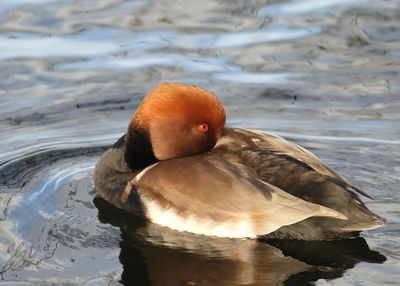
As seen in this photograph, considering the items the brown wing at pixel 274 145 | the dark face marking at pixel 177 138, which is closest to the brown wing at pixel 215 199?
the dark face marking at pixel 177 138

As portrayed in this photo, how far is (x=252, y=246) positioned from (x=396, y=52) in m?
4.02

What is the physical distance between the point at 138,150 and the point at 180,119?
42cm

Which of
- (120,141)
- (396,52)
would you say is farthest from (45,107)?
(396,52)

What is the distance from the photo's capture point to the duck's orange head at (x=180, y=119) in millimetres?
5938

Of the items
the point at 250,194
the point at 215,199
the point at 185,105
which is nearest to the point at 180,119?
the point at 185,105

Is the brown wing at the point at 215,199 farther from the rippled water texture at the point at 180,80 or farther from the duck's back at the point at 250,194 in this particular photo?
the rippled water texture at the point at 180,80

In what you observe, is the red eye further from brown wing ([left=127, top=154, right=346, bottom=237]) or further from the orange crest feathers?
brown wing ([left=127, top=154, right=346, bottom=237])

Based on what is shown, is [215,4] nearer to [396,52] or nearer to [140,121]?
[396,52]

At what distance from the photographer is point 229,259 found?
18.4 ft

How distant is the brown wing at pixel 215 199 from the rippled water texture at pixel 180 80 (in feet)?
0.38

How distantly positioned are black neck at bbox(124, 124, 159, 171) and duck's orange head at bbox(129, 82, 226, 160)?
0.04m

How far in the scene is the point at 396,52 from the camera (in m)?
9.14

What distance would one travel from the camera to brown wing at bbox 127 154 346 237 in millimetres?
5637

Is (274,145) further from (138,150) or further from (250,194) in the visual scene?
(138,150)
